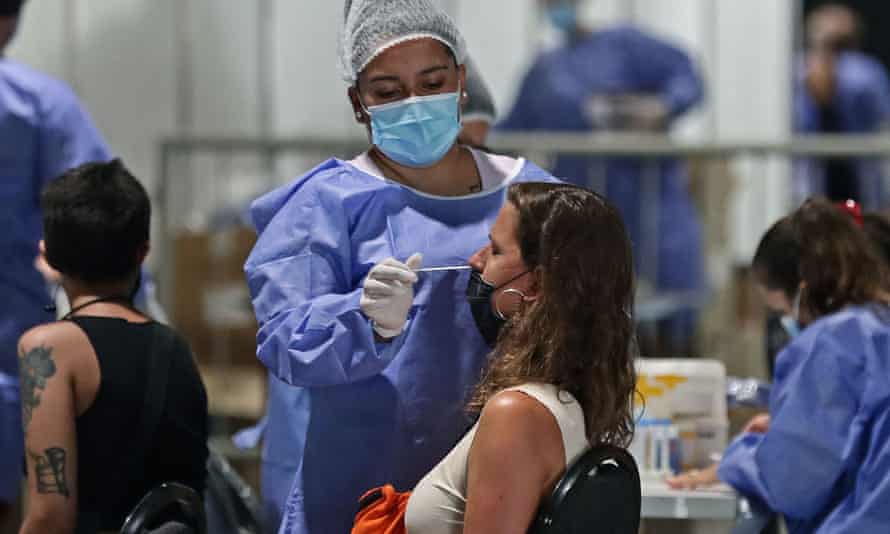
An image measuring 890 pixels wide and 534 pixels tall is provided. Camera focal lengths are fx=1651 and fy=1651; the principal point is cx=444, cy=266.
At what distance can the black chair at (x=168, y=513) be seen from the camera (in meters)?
2.84

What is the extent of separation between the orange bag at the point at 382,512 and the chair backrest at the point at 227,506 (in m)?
0.71

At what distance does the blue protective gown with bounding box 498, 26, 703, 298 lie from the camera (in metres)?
6.44

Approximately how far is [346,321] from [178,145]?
3.23 meters

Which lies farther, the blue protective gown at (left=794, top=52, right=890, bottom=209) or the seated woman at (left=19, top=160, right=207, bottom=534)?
the blue protective gown at (left=794, top=52, right=890, bottom=209)

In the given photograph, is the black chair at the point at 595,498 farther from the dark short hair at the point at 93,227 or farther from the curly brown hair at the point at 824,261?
the dark short hair at the point at 93,227

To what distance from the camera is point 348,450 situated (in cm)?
283

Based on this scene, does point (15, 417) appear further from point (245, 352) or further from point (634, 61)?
point (634, 61)

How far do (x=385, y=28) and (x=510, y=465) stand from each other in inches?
32.3

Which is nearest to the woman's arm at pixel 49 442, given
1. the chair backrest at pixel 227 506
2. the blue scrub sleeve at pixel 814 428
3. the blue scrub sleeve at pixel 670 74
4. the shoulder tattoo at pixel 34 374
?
the shoulder tattoo at pixel 34 374

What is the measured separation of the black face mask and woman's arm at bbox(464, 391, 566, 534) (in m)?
0.22

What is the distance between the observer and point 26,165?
3920 mm

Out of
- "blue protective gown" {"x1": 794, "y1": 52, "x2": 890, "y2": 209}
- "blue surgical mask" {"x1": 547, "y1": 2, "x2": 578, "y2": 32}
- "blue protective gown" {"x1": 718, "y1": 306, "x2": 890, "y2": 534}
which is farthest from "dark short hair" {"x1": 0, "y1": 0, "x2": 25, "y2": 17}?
"blue protective gown" {"x1": 794, "y1": 52, "x2": 890, "y2": 209}

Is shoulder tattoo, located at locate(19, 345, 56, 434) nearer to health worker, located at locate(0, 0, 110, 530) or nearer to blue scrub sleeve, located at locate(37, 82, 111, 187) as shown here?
health worker, located at locate(0, 0, 110, 530)

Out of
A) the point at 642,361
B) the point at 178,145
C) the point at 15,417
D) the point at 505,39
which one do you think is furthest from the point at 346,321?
the point at 505,39
